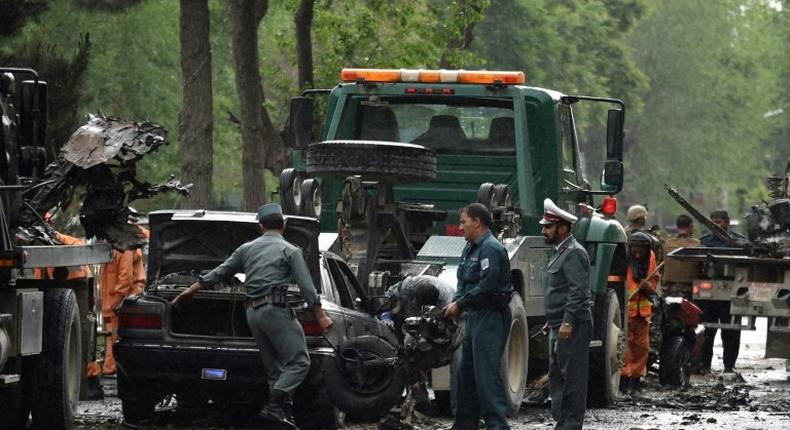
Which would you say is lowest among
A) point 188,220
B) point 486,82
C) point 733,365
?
point 733,365

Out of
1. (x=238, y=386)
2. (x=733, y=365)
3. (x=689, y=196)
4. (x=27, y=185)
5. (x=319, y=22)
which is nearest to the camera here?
(x=27, y=185)

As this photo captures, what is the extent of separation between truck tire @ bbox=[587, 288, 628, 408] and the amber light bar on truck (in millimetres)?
2204

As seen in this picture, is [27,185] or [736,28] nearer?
[27,185]

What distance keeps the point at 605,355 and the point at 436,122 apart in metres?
2.59

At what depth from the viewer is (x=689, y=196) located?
3002 inches

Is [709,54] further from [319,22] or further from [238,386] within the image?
[238,386]

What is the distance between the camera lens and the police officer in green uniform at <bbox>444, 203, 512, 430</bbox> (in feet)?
42.1

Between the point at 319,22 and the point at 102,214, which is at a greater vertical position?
the point at 319,22

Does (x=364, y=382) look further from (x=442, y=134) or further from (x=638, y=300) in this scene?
(x=638, y=300)

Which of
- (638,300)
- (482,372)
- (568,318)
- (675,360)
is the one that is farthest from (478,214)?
(675,360)

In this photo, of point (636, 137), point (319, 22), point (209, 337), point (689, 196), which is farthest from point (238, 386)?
point (689, 196)

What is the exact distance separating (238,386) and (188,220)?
1.33 meters

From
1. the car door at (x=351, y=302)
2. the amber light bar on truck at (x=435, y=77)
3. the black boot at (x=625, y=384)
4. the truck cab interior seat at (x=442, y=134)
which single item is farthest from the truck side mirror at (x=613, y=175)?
the car door at (x=351, y=302)

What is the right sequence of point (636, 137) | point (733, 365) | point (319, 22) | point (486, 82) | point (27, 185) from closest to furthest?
point (27, 185) → point (486, 82) → point (733, 365) → point (319, 22) → point (636, 137)
